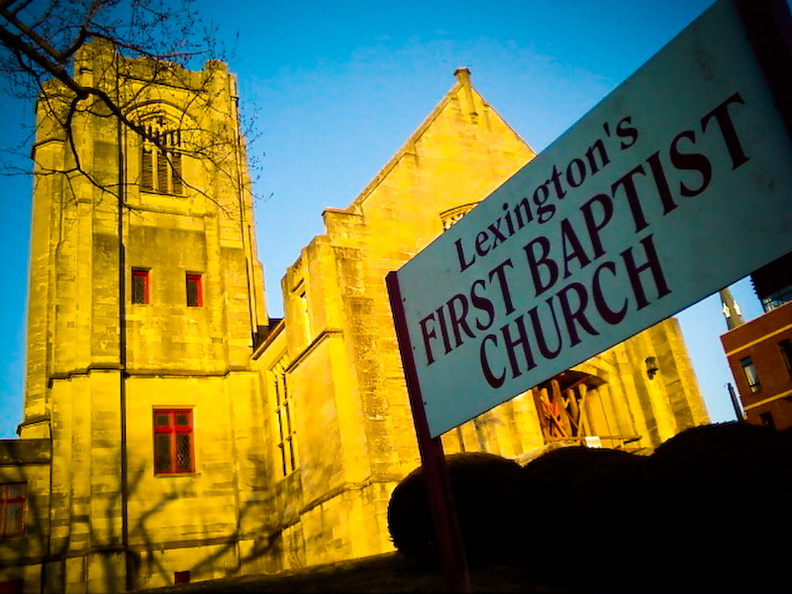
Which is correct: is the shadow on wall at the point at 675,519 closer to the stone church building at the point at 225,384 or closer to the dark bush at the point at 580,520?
the dark bush at the point at 580,520

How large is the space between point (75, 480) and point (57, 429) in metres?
1.77

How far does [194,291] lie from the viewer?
84.2 ft

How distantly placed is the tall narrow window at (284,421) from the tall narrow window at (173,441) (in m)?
2.92

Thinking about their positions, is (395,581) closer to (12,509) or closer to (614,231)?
(614,231)

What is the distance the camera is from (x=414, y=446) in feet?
57.3

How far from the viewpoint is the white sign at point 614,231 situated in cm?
365

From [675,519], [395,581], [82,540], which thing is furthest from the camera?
[82,540]

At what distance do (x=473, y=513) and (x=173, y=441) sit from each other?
16.6m

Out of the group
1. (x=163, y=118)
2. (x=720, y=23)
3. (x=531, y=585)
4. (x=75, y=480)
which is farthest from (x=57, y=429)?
(x=720, y=23)

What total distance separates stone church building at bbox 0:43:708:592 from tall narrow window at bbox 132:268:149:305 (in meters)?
0.08

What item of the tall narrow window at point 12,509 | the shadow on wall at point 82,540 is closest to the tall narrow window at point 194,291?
the shadow on wall at point 82,540

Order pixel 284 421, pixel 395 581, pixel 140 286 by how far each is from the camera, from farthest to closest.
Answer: pixel 140 286
pixel 284 421
pixel 395 581

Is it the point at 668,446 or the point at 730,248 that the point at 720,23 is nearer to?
the point at 730,248

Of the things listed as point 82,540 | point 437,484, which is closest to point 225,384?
point 82,540
